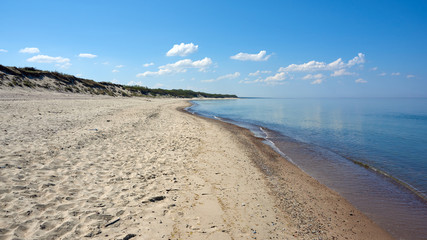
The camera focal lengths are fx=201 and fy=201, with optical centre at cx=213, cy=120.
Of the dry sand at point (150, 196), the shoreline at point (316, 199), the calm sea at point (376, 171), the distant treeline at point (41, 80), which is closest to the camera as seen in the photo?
the dry sand at point (150, 196)

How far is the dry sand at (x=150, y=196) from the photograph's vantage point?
12.8ft

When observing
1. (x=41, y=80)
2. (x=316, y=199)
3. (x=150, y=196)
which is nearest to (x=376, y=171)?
(x=316, y=199)

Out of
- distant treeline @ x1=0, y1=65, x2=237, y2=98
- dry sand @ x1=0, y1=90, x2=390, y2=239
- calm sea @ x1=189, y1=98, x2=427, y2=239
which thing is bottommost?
calm sea @ x1=189, y1=98, x2=427, y2=239

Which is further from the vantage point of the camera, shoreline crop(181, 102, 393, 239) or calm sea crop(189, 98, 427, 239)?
calm sea crop(189, 98, 427, 239)

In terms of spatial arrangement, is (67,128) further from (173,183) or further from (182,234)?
(182,234)

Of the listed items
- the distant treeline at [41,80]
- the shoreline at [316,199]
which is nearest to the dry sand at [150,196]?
the shoreline at [316,199]

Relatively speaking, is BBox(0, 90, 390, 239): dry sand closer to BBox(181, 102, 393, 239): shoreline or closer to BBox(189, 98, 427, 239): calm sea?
BBox(181, 102, 393, 239): shoreline

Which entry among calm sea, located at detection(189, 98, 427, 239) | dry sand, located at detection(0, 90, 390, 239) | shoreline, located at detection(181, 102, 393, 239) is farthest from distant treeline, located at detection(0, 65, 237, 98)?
calm sea, located at detection(189, 98, 427, 239)

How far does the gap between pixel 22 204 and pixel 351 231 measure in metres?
7.62

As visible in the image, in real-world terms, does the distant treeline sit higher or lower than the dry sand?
higher

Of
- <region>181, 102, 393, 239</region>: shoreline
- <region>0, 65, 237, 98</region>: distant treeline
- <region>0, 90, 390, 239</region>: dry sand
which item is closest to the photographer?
<region>0, 90, 390, 239</region>: dry sand

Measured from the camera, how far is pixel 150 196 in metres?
5.11

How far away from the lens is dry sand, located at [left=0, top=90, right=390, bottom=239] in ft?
12.8

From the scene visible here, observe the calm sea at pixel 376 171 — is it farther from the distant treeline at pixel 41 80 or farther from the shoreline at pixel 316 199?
the distant treeline at pixel 41 80
